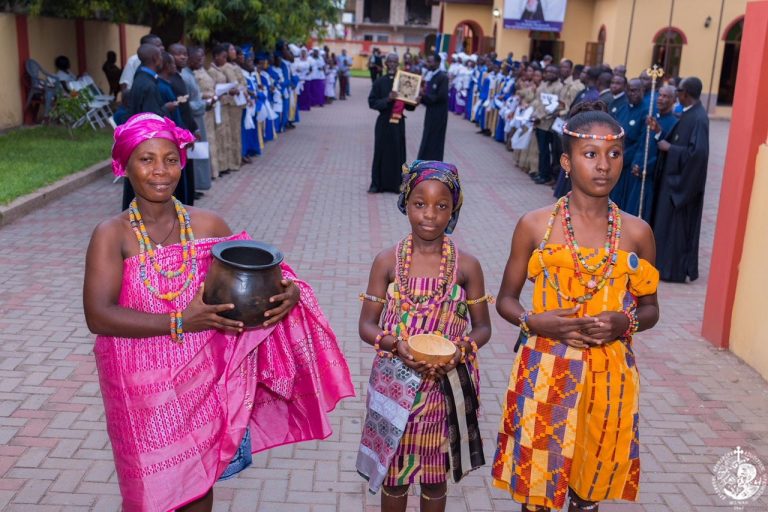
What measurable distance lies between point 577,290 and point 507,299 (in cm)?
33

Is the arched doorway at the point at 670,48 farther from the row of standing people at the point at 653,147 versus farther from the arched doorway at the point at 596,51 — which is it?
the row of standing people at the point at 653,147

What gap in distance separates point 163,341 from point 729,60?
29.2 meters

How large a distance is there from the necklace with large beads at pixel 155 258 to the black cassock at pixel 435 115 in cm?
951

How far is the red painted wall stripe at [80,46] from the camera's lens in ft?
63.5

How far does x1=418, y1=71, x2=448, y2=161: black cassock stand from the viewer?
11930mm

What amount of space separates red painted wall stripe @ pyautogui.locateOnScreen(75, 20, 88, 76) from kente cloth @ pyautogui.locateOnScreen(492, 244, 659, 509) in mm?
19054

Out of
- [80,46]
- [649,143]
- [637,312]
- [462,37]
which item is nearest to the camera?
[637,312]

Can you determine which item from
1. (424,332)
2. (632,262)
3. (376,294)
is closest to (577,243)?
(632,262)

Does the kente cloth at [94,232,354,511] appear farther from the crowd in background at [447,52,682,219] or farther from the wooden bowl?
the crowd in background at [447,52,682,219]

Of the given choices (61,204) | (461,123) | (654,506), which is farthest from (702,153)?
(461,123)

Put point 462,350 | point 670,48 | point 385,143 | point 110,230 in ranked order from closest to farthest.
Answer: point 110,230, point 462,350, point 385,143, point 670,48

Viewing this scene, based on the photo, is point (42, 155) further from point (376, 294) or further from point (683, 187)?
point (376, 294)

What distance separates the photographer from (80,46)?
64.1 ft

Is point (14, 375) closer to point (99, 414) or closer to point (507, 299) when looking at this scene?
point (99, 414)
